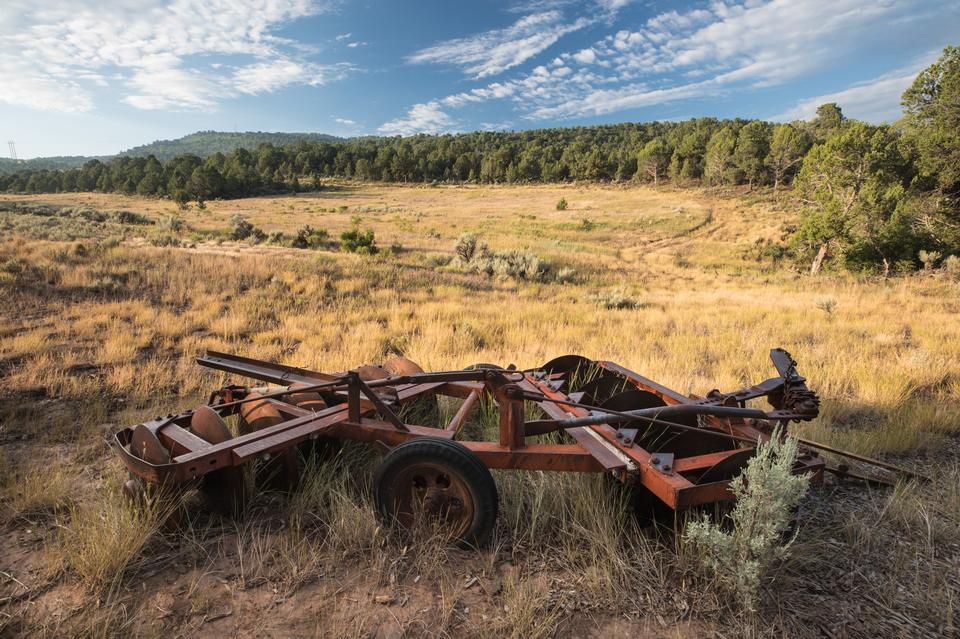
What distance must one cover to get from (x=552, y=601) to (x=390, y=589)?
2.71 feet

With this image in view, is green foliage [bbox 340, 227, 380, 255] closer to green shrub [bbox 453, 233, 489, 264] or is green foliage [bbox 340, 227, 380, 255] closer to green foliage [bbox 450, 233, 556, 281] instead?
green shrub [bbox 453, 233, 489, 264]

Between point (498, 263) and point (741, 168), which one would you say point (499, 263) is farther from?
point (741, 168)

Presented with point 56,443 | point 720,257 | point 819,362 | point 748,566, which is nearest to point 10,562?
point 56,443

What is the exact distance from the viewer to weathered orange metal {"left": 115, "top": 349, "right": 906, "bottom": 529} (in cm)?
254

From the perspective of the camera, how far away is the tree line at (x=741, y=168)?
68.0 feet

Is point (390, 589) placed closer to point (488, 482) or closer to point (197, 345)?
point (488, 482)

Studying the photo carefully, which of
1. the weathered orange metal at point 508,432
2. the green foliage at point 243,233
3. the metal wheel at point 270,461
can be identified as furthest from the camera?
the green foliage at point 243,233

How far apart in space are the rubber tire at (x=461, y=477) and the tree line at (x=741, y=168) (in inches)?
1079

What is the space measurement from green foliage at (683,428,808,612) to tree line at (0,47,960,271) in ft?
86.9

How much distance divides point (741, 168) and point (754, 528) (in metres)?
80.1

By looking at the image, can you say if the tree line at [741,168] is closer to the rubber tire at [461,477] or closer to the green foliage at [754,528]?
the green foliage at [754,528]

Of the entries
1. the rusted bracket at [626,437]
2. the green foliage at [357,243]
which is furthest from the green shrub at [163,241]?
the rusted bracket at [626,437]

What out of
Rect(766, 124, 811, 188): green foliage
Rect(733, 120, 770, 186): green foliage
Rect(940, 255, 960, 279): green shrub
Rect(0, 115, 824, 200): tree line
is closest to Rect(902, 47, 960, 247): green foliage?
Rect(940, 255, 960, 279): green shrub

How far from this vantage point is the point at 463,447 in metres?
2.50
